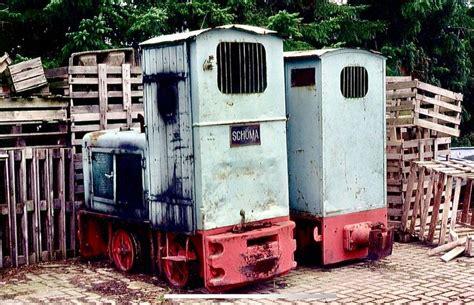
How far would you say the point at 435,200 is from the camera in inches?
433

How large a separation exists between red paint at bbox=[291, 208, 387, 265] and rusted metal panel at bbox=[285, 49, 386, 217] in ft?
0.36

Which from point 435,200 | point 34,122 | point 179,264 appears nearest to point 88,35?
point 34,122

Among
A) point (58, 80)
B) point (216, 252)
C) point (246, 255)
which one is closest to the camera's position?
point (216, 252)

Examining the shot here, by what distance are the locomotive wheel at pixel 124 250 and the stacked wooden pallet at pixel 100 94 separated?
1550mm

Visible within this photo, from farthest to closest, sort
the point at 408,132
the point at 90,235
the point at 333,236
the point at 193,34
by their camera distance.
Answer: the point at 408,132 < the point at 90,235 < the point at 333,236 < the point at 193,34

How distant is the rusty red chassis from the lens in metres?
7.95

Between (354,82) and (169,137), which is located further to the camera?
(354,82)

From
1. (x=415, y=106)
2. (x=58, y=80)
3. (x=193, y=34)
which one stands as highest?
(x=193, y=34)

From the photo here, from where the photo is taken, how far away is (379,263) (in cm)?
986

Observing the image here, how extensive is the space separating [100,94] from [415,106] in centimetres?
566

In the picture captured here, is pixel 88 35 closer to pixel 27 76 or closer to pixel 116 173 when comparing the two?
pixel 27 76

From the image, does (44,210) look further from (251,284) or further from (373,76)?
(373,76)

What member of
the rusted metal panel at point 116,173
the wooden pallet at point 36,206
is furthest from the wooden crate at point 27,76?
the rusted metal panel at point 116,173

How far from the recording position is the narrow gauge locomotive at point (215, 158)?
7930 millimetres
